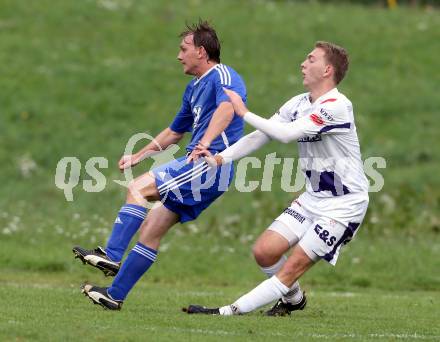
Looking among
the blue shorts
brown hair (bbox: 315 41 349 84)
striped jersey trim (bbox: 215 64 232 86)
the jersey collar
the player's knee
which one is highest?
brown hair (bbox: 315 41 349 84)

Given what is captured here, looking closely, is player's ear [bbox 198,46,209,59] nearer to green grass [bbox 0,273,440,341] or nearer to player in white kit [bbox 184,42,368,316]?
player in white kit [bbox 184,42,368,316]

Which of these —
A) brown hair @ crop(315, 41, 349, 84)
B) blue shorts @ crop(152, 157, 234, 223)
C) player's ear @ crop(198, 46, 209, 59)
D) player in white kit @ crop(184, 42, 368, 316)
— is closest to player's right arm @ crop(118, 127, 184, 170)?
blue shorts @ crop(152, 157, 234, 223)

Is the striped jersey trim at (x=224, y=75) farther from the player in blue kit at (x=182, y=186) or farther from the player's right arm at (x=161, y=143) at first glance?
the player's right arm at (x=161, y=143)

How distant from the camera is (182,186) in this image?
954 cm

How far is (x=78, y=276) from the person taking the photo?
14.7 meters

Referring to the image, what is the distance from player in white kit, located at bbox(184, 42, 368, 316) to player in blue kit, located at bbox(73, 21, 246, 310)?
38 centimetres

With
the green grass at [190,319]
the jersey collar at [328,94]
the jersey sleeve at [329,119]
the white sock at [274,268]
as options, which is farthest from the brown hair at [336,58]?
the green grass at [190,319]

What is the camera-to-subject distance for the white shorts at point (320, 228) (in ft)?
30.6

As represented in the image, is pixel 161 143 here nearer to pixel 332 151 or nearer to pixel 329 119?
pixel 332 151

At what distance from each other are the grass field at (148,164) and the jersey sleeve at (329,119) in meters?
1.69

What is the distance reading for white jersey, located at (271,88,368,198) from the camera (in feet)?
30.5

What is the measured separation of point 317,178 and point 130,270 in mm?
1861

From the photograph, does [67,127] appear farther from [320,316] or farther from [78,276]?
[320,316]

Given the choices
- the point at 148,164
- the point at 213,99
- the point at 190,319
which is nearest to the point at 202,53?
the point at 213,99
